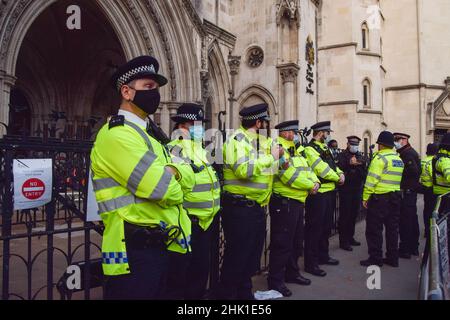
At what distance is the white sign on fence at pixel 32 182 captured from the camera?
275 centimetres

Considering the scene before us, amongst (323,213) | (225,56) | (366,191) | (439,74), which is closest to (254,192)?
(323,213)

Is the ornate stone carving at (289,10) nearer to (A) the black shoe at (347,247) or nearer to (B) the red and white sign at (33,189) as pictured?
(A) the black shoe at (347,247)

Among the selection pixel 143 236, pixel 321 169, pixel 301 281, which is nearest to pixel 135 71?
pixel 143 236

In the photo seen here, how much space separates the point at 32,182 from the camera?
2855 mm

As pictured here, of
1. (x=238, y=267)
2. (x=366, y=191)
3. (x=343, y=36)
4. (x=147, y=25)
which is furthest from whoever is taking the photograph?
(x=343, y=36)

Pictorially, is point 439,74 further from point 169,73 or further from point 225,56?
point 169,73

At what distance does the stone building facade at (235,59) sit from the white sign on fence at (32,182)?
65 centimetres

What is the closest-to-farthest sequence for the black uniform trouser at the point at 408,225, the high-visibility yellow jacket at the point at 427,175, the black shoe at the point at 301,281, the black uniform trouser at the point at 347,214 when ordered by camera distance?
the black shoe at the point at 301,281
the black uniform trouser at the point at 408,225
the black uniform trouser at the point at 347,214
the high-visibility yellow jacket at the point at 427,175

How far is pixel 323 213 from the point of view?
518cm

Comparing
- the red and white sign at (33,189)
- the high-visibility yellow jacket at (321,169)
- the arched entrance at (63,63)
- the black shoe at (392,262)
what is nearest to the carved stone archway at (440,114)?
the arched entrance at (63,63)

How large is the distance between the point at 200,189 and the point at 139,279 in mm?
1391

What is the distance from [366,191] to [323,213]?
0.91 metres

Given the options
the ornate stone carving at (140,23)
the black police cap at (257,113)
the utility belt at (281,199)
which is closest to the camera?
the black police cap at (257,113)

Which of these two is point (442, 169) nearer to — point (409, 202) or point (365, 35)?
point (409, 202)
